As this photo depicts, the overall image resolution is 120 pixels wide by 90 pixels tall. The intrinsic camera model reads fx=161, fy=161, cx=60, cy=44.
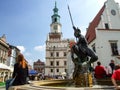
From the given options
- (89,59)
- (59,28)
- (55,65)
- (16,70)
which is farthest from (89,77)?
(59,28)

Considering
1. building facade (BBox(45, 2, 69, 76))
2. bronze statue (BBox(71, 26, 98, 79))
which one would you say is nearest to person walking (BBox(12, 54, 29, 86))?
bronze statue (BBox(71, 26, 98, 79))

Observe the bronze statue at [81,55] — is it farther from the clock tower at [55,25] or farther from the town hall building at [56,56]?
the clock tower at [55,25]

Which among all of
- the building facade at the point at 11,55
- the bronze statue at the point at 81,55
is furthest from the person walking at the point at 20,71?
the building facade at the point at 11,55

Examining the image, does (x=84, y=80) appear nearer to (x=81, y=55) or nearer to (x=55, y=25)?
(x=81, y=55)

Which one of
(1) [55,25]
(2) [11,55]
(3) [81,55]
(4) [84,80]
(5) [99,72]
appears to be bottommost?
(4) [84,80]

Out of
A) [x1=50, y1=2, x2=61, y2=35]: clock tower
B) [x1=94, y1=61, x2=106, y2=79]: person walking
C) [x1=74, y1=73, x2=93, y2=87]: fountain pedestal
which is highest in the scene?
[x1=50, y1=2, x2=61, y2=35]: clock tower

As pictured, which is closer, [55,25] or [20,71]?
[20,71]

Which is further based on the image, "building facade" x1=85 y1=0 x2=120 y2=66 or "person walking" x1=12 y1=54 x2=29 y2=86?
"building facade" x1=85 y1=0 x2=120 y2=66

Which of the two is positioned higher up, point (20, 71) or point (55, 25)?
point (55, 25)

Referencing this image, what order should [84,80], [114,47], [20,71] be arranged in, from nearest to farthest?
[20,71], [84,80], [114,47]

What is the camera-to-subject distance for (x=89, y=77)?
6.79 meters

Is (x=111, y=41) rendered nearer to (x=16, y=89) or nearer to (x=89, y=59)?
(x=89, y=59)

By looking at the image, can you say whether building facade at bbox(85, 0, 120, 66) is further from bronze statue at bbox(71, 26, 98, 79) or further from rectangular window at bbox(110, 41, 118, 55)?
bronze statue at bbox(71, 26, 98, 79)

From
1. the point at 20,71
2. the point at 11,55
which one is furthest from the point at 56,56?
the point at 20,71
